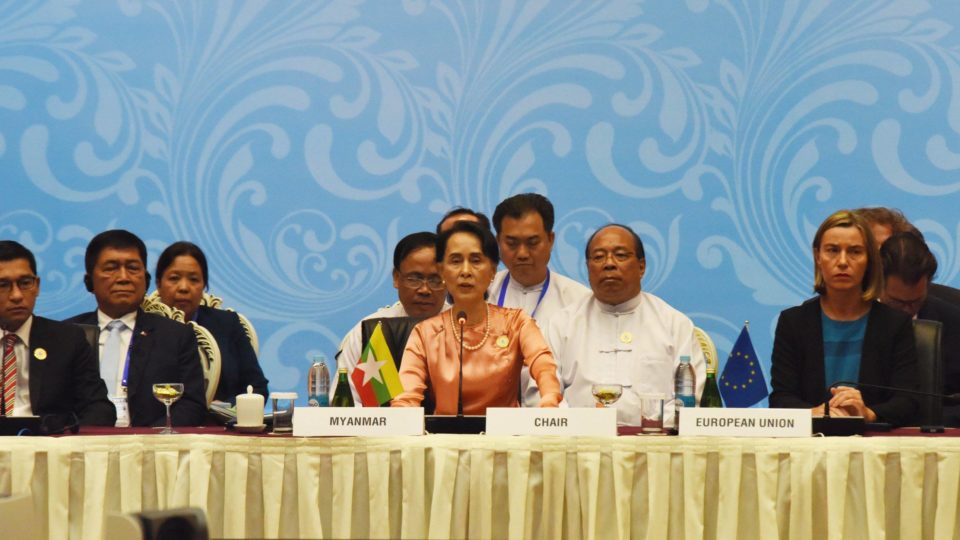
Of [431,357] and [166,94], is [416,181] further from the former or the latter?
[431,357]

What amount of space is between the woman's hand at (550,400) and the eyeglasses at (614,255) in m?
0.75

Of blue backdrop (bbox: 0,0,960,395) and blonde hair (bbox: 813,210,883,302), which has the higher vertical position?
blue backdrop (bbox: 0,0,960,395)

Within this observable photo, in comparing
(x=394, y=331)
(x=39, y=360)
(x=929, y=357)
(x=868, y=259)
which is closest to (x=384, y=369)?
(x=394, y=331)

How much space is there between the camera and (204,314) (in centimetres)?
502

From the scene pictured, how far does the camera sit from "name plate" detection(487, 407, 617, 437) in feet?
10.4

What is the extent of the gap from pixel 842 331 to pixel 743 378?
0.44 meters

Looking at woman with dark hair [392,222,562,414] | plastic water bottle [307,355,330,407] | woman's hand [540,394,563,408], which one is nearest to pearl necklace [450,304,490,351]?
woman with dark hair [392,222,562,414]

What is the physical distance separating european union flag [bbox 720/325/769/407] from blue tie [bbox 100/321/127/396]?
2023 millimetres

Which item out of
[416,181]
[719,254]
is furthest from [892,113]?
[416,181]

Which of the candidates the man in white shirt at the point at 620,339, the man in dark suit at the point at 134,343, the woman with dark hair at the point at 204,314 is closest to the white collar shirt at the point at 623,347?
the man in white shirt at the point at 620,339

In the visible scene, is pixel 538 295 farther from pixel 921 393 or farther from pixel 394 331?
pixel 921 393

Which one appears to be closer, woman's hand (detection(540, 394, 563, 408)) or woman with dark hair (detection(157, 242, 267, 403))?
woman's hand (detection(540, 394, 563, 408))

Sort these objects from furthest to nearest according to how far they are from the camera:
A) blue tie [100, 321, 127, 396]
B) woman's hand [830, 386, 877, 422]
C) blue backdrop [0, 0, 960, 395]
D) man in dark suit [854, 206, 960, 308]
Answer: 1. blue backdrop [0, 0, 960, 395]
2. man in dark suit [854, 206, 960, 308]
3. blue tie [100, 321, 127, 396]
4. woman's hand [830, 386, 877, 422]

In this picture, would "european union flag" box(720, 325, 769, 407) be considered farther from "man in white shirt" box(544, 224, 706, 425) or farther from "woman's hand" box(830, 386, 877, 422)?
"man in white shirt" box(544, 224, 706, 425)
